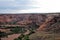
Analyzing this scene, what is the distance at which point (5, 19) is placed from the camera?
Result: 659cm

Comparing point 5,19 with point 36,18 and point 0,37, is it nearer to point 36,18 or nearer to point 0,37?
point 0,37

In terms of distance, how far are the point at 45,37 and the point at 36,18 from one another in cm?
74

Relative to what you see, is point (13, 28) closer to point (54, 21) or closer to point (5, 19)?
point (5, 19)

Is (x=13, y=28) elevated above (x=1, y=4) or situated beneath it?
situated beneath

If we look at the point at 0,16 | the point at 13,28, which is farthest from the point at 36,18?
the point at 0,16

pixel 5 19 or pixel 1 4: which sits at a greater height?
pixel 1 4

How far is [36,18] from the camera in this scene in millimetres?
6379

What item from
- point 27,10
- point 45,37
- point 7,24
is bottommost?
point 45,37

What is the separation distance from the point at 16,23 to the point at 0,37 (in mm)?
755

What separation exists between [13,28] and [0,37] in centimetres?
56

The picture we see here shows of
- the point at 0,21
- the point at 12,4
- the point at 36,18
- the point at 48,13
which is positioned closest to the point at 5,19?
the point at 0,21

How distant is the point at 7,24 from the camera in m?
6.50

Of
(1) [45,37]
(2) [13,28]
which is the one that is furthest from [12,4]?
(1) [45,37]

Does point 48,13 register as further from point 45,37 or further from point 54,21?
point 45,37
